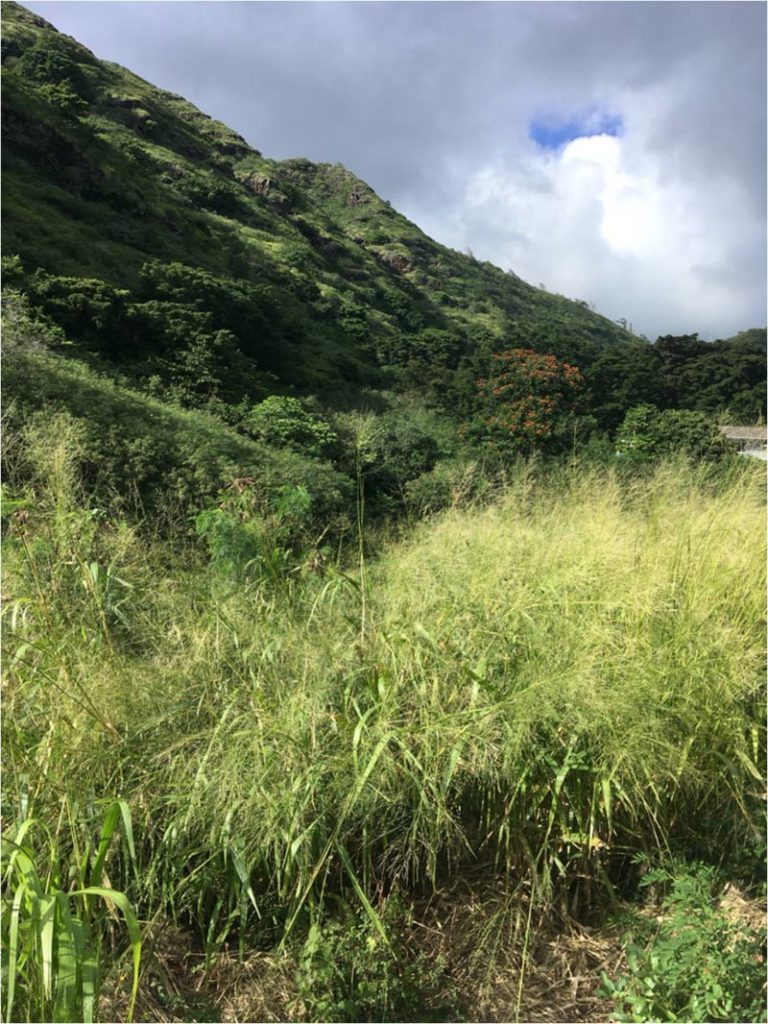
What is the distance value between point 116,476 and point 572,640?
4.30 m

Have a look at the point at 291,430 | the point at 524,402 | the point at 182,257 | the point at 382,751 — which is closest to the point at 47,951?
the point at 382,751

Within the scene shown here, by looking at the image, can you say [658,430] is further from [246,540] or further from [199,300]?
[246,540]

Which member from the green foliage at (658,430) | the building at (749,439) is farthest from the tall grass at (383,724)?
the green foliage at (658,430)

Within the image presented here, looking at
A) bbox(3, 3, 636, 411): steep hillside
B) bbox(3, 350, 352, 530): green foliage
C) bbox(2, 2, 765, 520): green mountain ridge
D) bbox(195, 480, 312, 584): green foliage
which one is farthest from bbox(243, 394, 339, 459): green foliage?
bbox(195, 480, 312, 584): green foliage

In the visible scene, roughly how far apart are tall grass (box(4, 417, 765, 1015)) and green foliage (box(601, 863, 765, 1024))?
0.69 ft

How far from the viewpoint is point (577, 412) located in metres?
11.3

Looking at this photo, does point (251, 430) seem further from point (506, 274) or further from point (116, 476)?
point (506, 274)

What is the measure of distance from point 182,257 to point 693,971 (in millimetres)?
18379

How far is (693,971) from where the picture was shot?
1553mm

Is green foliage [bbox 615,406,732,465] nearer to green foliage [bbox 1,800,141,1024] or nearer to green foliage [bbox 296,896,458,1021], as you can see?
green foliage [bbox 296,896,458,1021]

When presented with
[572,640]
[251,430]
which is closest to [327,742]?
[572,640]

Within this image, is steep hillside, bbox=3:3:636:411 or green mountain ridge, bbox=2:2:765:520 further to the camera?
steep hillside, bbox=3:3:636:411

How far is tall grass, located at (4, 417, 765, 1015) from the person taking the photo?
70.6 inches

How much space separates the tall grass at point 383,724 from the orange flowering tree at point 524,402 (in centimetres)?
717
